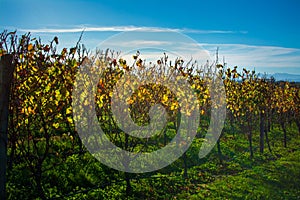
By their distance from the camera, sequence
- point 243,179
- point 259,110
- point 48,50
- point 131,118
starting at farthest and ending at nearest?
point 259,110 → point 243,179 → point 131,118 → point 48,50

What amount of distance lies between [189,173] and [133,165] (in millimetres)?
1645

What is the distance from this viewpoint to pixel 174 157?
918cm

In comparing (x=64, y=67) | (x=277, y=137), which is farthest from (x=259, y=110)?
(x=64, y=67)

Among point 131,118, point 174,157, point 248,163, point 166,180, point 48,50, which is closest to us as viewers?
point 48,50

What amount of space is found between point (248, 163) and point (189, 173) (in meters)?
2.58

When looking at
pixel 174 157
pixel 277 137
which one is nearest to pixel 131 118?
pixel 174 157

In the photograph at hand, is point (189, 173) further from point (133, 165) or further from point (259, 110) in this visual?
point (259, 110)

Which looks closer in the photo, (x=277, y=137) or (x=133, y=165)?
(x=133, y=165)

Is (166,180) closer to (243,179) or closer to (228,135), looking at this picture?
(243,179)

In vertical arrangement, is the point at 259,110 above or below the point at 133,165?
above

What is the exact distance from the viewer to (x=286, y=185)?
834cm

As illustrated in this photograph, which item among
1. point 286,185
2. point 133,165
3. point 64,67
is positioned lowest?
point 286,185

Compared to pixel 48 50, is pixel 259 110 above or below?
below

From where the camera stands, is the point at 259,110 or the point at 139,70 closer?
the point at 139,70
